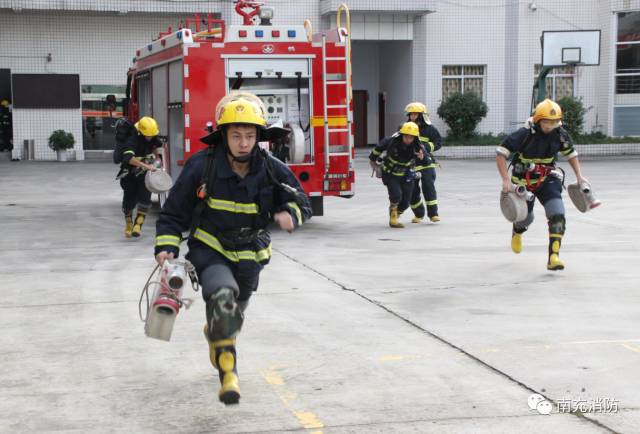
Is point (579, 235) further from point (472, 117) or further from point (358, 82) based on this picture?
point (358, 82)

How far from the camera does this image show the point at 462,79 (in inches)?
1323

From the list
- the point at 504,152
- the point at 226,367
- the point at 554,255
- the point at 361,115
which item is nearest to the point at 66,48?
the point at 361,115

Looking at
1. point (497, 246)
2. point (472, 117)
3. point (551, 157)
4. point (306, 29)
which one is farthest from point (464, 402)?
point (472, 117)

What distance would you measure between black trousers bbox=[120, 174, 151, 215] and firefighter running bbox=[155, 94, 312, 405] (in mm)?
7943

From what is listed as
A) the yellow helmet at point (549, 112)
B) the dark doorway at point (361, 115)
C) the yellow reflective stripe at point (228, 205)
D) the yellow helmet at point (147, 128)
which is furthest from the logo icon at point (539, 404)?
the dark doorway at point (361, 115)

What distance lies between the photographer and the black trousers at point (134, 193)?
13.3m

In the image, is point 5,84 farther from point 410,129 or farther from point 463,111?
point 410,129

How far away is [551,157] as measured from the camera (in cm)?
1002

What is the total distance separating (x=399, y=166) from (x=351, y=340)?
7387 mm

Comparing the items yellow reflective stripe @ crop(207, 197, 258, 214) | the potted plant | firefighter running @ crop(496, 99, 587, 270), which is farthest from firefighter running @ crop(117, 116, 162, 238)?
the potted plant

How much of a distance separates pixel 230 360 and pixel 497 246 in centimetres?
725

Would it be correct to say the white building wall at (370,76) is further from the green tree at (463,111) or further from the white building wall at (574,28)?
the white building wall at (574,28)

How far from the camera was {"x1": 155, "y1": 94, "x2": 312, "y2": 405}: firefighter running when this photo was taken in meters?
5.31

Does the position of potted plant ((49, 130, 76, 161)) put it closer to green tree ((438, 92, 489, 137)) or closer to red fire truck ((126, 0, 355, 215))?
green tree ((438, 92, 489, 137))
